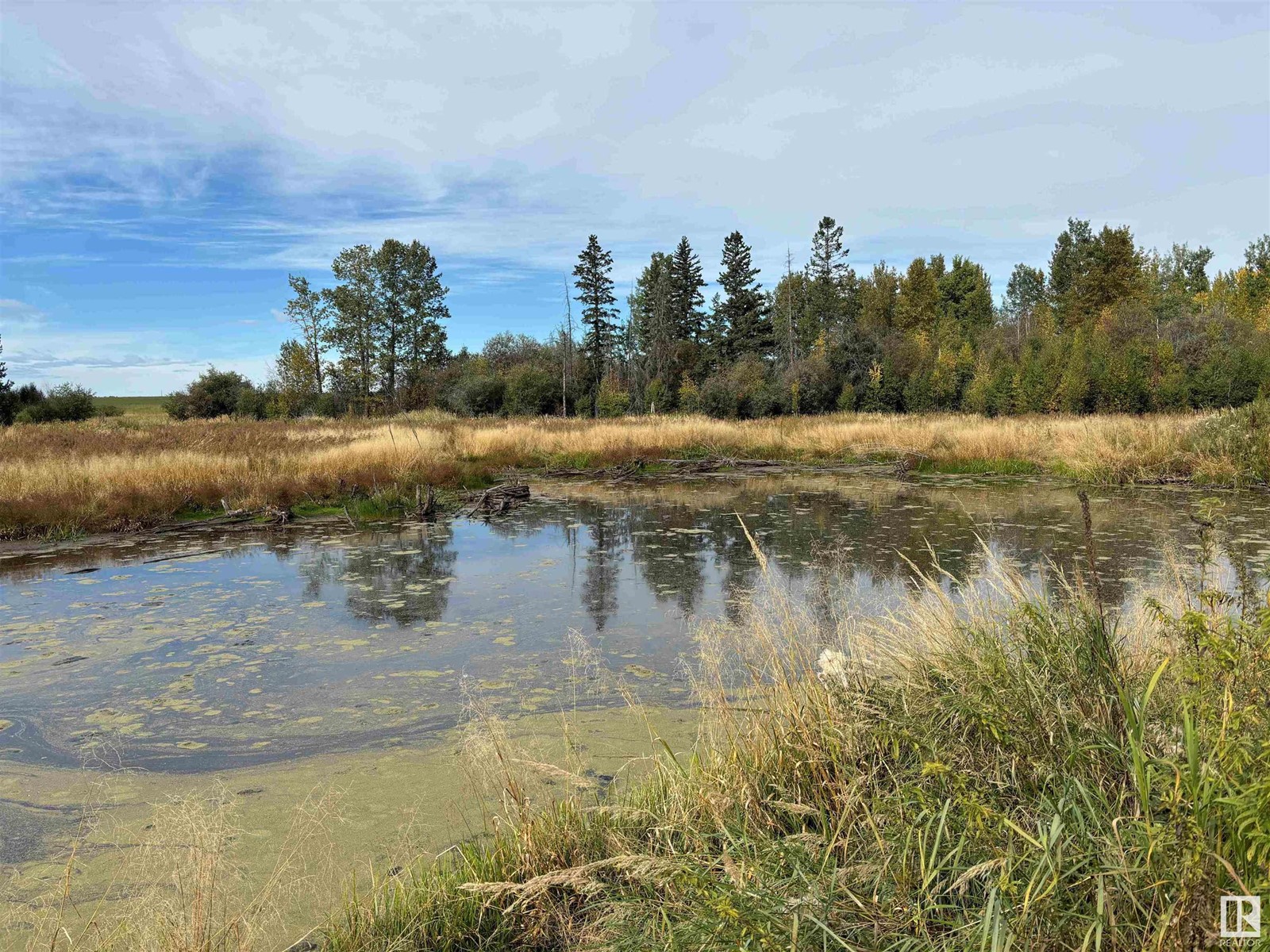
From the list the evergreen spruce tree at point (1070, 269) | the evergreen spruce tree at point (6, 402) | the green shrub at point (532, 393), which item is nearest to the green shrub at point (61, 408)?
the evergreen spruce tree at point (6, 402)

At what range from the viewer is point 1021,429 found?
18.6 metres

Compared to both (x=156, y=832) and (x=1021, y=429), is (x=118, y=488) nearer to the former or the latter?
(x=156, y=832)

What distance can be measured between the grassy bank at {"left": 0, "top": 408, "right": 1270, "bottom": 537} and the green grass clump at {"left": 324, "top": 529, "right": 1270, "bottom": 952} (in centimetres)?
1065

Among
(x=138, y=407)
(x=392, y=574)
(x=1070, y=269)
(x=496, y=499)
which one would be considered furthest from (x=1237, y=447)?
(x=138, y=407)

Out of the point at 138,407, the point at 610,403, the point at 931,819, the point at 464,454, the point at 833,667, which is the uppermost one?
Answer: the point at 138,407

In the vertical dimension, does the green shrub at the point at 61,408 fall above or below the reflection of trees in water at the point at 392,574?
above

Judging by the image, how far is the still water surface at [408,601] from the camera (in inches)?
174

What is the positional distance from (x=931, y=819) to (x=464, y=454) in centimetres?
1629

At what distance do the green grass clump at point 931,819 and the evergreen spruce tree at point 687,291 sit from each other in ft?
157

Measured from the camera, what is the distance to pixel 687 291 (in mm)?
50594

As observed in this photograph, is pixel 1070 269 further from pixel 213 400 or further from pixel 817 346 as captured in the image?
pixel 213 400

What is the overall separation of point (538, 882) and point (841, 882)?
3.05 ft

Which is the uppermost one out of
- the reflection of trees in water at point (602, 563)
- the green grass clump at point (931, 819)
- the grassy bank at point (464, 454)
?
the grassy bank at point (464, 454)

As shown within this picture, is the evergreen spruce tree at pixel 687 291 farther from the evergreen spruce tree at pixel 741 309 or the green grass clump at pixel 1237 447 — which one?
the green grass clump at pixel 1237 447
